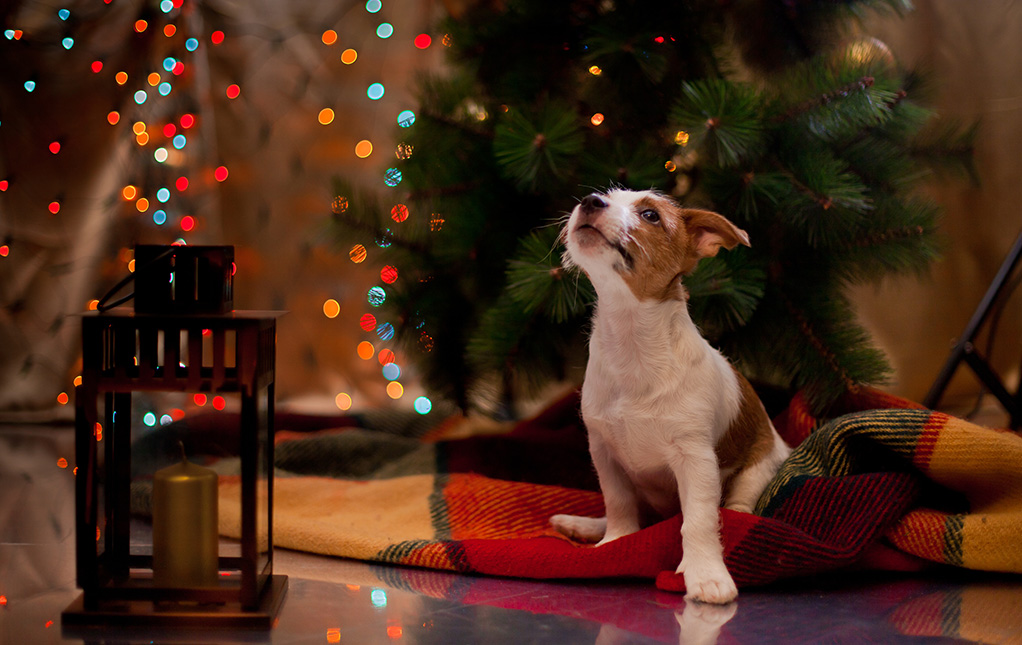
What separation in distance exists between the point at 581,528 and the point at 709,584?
29 cm

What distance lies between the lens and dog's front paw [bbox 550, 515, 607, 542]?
1.36 m

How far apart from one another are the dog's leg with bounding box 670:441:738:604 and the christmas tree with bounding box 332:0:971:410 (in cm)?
32

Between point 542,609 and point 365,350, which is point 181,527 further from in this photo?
point 365,350

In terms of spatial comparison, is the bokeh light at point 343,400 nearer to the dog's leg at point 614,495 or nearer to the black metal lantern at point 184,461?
the dog's leg at point 614,495

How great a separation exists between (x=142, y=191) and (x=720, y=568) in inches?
71.5

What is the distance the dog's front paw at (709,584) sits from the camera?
1102 mm

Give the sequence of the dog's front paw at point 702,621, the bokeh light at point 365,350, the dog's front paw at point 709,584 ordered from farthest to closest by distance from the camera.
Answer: the bokeh light at point 365,350
the dog's front paw at point 709,584
the dog's front paw at point 702,621

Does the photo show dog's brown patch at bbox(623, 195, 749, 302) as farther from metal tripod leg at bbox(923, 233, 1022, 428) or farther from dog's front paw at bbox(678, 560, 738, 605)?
metal tripod leg at bbox(923, 233, 1022, 428)

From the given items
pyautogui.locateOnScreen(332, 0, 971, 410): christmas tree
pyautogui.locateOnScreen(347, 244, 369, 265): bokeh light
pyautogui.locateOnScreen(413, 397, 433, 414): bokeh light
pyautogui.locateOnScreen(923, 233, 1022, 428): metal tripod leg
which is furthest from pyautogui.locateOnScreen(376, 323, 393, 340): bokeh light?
pyautogui.locateOnScreen(923, 233, 1022, 428): metal tripod leg

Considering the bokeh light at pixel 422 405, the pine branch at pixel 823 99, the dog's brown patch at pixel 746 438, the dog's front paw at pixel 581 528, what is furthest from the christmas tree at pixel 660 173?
the bokeh light at pixel 422 405

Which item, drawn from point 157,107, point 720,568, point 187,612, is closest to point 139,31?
point 157,107

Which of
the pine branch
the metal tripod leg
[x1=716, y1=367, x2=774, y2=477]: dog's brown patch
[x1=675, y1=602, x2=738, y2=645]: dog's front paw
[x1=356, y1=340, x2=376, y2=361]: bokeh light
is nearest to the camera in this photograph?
[x1=675, y1=602, x2=738, y2=645]: dog's front paw

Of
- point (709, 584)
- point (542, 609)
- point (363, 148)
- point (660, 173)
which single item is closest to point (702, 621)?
point (709, 584)

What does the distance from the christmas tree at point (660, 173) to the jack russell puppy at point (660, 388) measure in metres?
0.18
